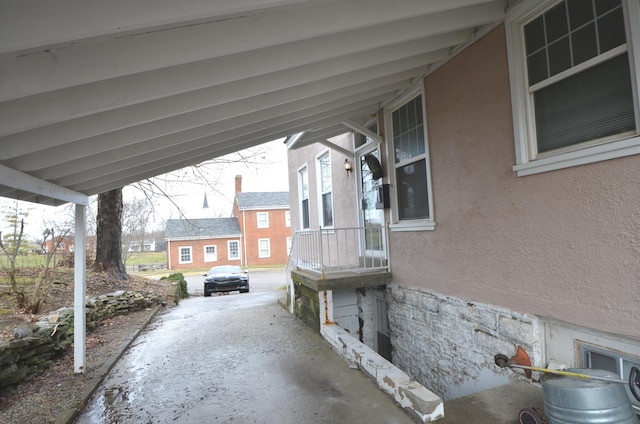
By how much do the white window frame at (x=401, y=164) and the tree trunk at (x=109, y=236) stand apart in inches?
350

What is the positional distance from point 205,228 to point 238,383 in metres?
25.5

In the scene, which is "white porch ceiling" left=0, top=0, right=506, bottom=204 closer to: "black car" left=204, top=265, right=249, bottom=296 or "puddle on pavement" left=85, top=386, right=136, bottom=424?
Answer: "puddle on pavement" left=85, top=386, right=136, bottom=424

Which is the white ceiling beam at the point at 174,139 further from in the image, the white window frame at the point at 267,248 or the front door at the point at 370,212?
the white window frame at the point at 267,248

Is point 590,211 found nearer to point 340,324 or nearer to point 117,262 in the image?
point 340,324

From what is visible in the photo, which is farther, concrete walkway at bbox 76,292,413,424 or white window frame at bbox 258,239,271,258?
white window frame at bbox 258,239,271,258

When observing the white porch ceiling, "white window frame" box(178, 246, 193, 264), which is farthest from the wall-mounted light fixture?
"white window frame" box(178, 246, 193, 264)

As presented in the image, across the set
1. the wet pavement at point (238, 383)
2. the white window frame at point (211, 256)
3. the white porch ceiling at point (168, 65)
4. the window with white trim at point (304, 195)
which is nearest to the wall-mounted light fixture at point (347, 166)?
the white porch ceiling at point (168, 65)

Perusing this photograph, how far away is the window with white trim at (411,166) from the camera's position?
4391 mm

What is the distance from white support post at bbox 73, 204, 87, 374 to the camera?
161 inches

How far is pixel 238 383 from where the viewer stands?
3.92 meters

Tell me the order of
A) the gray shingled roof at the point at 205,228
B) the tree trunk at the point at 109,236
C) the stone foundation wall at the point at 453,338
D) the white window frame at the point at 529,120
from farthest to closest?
1. the gray shingled roof at the point at 205,228
2. the tree trunk at the point at 109,236
3. the stone foundation wall at the point at 453,338
4. the white window frame at the point at 529,120

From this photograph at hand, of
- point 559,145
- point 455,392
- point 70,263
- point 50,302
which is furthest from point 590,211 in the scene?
point 70,263

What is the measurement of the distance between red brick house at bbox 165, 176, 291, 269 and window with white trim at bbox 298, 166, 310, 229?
18257 millimetres

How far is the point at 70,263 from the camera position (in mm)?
9266
